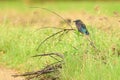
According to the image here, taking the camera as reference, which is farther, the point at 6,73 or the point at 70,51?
the point at 6,73

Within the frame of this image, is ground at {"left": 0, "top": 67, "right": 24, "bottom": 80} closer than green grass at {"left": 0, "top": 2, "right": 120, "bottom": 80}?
No

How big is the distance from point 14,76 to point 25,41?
1217 mm

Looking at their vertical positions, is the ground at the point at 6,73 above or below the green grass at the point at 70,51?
below

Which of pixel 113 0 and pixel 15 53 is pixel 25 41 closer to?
pixel 15 53

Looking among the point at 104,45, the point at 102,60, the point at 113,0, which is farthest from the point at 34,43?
the point at 113,0

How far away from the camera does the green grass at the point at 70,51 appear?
702cm

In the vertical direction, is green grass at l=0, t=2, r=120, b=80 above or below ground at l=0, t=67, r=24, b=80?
above

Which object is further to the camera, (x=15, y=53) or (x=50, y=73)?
(x=15, y=53)

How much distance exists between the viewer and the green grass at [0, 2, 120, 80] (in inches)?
277

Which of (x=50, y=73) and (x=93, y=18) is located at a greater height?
(x=93, y=18)

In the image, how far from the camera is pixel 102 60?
23.6 ft

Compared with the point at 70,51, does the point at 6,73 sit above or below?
below

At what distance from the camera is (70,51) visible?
7652mm

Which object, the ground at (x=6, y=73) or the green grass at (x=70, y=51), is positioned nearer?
the green grass at (x=70, y=51)
